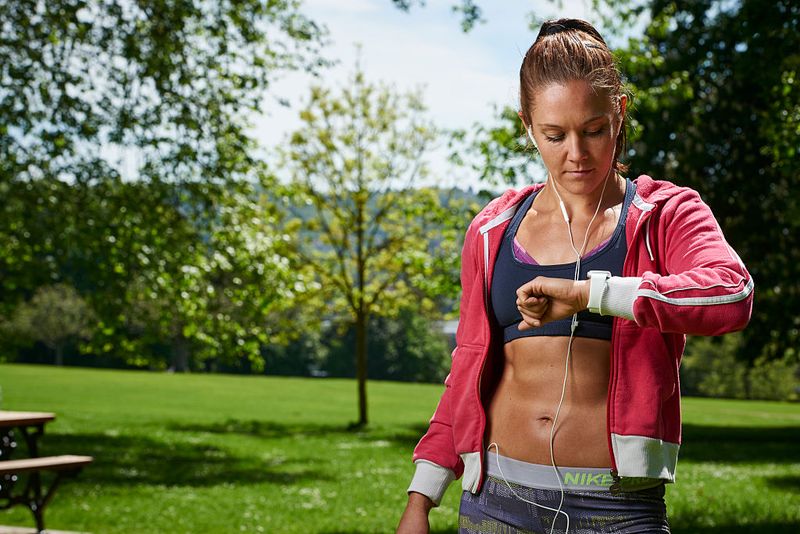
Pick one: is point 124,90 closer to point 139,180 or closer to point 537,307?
point 139,180

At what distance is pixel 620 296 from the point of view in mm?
1791

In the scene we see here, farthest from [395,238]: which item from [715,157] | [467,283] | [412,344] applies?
[412,344]

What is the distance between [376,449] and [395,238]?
337 inches

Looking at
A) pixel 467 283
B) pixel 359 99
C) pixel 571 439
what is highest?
pixel 359 99

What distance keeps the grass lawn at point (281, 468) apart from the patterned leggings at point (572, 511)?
775cm

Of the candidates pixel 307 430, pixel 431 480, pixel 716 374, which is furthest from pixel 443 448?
pixel 716 374

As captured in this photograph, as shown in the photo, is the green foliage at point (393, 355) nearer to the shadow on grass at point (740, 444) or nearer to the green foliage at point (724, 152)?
the shadow on grass at point (740, 444)

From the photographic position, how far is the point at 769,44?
9305 mm

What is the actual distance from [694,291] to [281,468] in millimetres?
14837

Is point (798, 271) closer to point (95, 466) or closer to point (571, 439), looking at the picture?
point (95, 466)

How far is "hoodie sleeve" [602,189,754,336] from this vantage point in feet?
5.58

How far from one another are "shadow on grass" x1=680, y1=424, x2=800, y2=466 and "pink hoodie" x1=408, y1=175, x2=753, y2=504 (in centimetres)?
1766

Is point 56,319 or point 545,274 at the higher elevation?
point 56,319

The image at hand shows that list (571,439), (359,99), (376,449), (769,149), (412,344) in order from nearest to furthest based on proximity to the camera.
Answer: (571,439)
(769,149)
(376,449)
(359,99)
(412,344)
